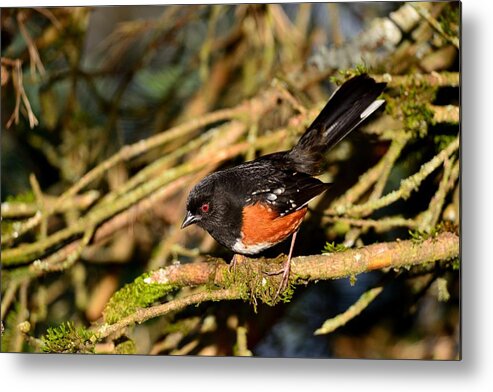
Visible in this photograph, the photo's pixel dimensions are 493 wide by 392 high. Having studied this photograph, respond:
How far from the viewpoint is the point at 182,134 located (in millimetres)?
3125

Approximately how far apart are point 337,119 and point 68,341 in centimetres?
141

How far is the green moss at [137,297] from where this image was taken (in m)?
2.81

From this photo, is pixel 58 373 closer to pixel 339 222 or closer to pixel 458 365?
pixel 339 222

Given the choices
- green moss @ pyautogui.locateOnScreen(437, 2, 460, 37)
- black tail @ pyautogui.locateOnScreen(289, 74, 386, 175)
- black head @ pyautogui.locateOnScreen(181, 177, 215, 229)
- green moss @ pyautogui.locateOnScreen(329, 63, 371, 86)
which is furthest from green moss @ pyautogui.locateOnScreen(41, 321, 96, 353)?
green moss @ pyautogui.locateOnScreen(437, 2, 460, 37)

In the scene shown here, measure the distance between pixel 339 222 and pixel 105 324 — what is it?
3.32 feet

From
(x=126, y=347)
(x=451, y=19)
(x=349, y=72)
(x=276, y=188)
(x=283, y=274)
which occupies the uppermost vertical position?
(x=451, y=19)

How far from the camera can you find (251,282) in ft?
9.04

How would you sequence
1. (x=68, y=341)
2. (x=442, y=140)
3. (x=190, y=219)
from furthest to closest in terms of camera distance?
(x=68, y=341), (x=442, y=140), (x=190, y=219)

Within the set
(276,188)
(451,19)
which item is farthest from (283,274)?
(451,19)

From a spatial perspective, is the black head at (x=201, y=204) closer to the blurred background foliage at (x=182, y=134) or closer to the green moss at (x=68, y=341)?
the blurred background foliage at (x=182, y=134)

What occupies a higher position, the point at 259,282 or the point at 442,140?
the point at 442,140

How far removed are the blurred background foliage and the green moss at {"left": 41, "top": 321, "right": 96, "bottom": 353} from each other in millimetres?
20

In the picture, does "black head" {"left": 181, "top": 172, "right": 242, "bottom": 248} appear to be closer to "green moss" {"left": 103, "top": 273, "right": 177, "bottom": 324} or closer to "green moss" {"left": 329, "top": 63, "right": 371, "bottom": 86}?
"green moss" {"left": 103, "top": 273, "right": 177, "bottom": 324}

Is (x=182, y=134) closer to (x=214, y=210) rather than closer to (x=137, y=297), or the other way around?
(x=214, y=210)
